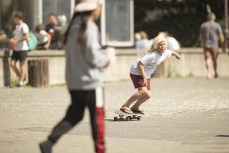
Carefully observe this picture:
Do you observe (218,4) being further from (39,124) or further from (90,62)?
(90,62)

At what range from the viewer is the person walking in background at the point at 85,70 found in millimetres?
8672

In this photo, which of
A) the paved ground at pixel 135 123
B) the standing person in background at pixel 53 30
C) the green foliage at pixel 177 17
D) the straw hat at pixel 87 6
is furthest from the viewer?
the green foliage at pixel 177 17

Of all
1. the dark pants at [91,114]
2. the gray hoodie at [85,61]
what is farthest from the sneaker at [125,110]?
the gray hoodie at [85,61]

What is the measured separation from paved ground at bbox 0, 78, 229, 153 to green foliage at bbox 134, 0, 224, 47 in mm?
18137

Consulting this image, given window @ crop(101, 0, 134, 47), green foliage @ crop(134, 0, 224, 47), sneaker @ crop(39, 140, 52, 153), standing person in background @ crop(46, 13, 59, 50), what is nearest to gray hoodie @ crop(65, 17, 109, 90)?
sneaker @ crop(39, 140, 52, 153)

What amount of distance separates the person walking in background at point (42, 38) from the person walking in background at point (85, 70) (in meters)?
14.2

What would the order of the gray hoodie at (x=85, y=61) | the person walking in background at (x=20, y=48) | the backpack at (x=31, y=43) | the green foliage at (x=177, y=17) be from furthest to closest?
the green foliage at (x=177, y=17) → the backpack at (x=31, y=43) → the person walking in background at (x=20, y=48) → the gray hoodie at (x=85, y=61)

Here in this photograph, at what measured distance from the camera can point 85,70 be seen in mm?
8766

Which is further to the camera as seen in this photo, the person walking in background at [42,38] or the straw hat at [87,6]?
the person walking in background at [42,38]

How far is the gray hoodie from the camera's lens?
8656 mm

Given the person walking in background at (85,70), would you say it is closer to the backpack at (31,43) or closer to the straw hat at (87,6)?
the straw hat at (87,6)

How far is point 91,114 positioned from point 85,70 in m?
0.47

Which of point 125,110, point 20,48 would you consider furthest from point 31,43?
point 125,110

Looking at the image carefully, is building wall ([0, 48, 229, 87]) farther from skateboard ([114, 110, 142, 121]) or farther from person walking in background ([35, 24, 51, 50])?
skateboard ([114, 110, 142, 121])
